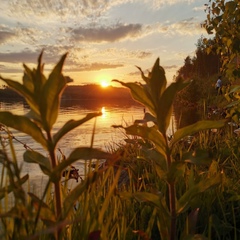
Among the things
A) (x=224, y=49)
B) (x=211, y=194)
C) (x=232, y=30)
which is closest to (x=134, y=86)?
(x=211, y=194)

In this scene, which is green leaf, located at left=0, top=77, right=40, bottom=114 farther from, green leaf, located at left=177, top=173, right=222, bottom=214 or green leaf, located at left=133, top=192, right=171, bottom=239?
green leaf, located at left=177, top=173, right=222, bottom=214

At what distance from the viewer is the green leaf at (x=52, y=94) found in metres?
1.00

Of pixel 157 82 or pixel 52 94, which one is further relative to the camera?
pixel 157 82

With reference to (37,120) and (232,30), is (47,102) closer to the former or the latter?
(37,120)

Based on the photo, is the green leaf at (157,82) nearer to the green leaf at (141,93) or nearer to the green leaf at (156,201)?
the green leaf at (141,93)

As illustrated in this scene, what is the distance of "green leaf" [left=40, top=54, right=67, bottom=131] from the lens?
1.00 m

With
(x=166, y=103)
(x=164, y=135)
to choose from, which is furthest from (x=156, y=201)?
(x=166, y=103)

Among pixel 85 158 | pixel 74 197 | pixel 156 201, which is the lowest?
pixel 156 201

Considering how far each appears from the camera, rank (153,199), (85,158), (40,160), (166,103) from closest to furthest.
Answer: (85,158)
(40,160)
(166,103)
(153,199)

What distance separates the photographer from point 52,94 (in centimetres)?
102

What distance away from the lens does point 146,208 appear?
269cm

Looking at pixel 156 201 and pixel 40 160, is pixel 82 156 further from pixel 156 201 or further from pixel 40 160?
pixel 156 201

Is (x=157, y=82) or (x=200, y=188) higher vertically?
(x=157, y=82)

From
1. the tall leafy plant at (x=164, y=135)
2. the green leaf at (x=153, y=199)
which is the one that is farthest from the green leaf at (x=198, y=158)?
the green leaf at (x=153, y=199)
